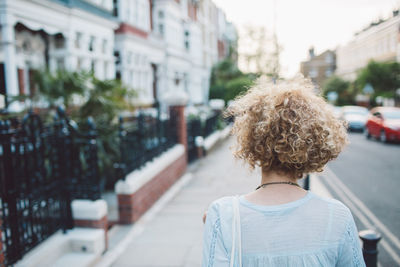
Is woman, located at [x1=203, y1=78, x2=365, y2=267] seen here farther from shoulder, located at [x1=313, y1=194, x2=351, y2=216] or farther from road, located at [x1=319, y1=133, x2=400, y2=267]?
road, located at [x1=319, y1=133, x2=400, y2=267]

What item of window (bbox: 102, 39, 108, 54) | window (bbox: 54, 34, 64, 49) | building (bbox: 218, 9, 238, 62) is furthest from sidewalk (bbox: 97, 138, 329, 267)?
building (bbox: 218, 9, 238, 62)

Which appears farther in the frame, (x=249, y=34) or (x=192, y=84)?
(x=249, y=34)

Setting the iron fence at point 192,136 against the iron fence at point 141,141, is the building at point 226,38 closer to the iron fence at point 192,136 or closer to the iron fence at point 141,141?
the iron fence at point 192,136

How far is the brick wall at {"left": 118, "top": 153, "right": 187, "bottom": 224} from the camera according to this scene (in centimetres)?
586

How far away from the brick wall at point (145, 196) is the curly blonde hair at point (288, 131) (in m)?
4.39

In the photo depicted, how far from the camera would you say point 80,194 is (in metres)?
4.81

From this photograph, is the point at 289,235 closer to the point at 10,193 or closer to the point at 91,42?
the point at 10,193

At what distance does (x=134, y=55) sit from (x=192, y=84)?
14015 millimetres

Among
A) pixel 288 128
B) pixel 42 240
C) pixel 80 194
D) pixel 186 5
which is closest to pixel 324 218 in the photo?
pixel 288 128

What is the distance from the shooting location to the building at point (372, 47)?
3432cm

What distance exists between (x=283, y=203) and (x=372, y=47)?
160 feet

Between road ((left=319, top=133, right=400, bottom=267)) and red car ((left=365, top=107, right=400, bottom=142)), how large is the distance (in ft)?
5.24

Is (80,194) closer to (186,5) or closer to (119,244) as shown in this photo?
(119,244)

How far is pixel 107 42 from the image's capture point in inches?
583
